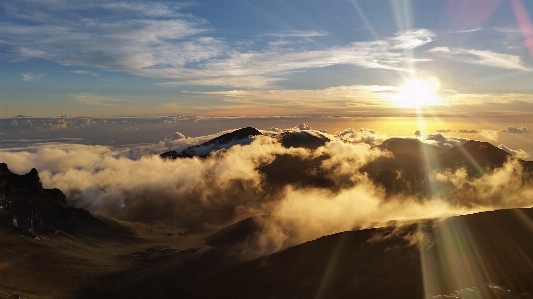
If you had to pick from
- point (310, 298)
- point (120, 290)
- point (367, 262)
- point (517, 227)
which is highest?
point (517, 227)

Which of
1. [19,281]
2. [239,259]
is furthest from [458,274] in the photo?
[19,281]

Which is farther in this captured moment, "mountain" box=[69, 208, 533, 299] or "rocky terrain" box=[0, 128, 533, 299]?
"rocky terrain" box=[0, 128, 533, 299]

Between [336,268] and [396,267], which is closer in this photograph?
[396,267]

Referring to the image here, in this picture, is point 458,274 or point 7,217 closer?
point 458,274

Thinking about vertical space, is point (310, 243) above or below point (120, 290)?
above

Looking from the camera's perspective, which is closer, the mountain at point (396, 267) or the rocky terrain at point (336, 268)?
the mountain at point (396, 267)

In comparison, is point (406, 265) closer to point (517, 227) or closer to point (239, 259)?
point (517, 227)

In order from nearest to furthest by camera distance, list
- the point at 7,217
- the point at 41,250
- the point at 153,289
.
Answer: the point at 153,289, the point at 41,250, the point at 7,217

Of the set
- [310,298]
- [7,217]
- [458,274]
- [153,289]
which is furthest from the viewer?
[7,217]

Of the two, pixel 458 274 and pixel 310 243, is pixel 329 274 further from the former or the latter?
pixel 458 274

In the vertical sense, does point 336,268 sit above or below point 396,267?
below
